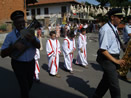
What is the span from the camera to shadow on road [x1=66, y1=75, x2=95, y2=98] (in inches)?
167

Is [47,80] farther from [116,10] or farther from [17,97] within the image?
[116,10]

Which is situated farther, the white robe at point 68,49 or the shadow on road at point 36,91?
the white robe at point 68,49

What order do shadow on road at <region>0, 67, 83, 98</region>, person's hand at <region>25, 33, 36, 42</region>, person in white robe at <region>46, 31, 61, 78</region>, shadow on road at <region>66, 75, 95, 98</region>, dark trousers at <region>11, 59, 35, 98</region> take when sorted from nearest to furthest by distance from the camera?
person's hand at <region>25, 33, 36, 42</region>
dark trousers at <region>11, 59, 35, 98</region>
shadow on road at <region>0, 67, 83, 98</region>
shadow on road at <region>66, 75, 95, 98</region>
person in white robe at <region>46, 31, 61, 78</region>

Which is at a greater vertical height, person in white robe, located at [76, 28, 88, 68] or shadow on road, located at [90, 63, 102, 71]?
person in white robe, located at [76, 28, 88, 68]

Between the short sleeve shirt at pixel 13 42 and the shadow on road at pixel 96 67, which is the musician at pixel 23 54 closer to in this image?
the short sleeve shirt at pixel 13 42

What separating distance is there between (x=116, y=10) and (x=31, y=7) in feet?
156

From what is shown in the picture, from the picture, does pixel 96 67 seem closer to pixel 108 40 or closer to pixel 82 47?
pixel 82 47

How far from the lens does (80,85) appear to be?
4750mm

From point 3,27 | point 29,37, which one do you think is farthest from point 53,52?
point 3,27

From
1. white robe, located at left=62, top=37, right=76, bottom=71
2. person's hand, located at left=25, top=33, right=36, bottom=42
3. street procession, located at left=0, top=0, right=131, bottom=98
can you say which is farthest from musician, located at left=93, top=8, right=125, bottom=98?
white robe, located at left=62, top=37, right=76, bottom=71

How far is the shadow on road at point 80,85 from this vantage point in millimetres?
4250

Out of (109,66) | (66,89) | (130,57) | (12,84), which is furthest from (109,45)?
(12,84)

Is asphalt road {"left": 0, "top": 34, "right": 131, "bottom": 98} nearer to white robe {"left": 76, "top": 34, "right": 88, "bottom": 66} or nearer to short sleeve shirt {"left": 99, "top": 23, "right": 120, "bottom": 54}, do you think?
white robe {"left": 76, "top": 34, "right": 88, "bottom": 66}

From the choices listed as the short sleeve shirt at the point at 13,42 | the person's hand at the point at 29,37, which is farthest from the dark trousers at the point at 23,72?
the person's hand at the point at 29,37
